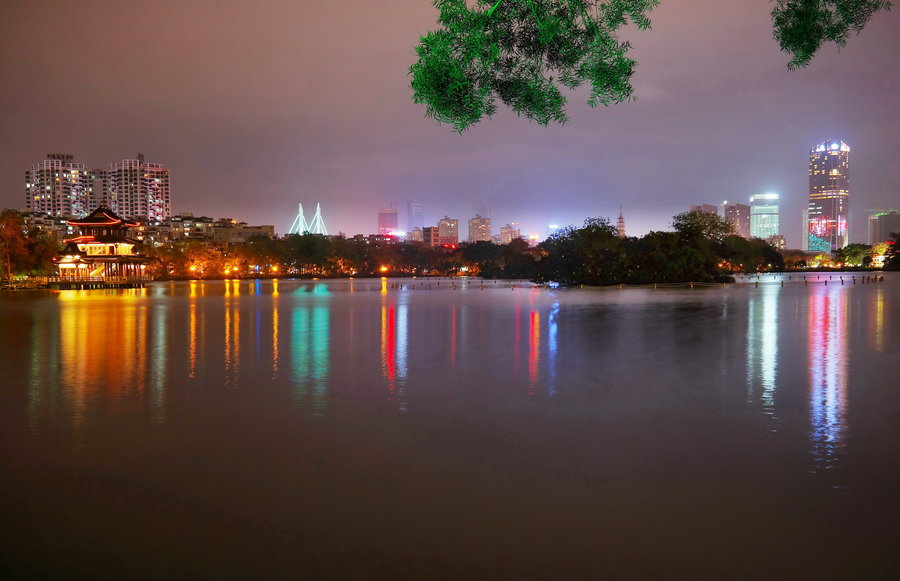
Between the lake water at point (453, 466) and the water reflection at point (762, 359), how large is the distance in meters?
0.12

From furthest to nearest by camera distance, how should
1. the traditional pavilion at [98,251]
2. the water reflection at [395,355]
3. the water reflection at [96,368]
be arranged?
the traditional pavilion at [98,251] < the water reflection at [395,355] < the water reflection at [96,368]

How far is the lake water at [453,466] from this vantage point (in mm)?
5539

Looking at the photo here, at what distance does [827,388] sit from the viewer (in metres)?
12.7

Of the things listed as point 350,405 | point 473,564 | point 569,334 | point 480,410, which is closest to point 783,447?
point 480,410

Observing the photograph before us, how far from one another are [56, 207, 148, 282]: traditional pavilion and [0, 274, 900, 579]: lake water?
7414 centimetres

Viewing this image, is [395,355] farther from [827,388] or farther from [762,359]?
[827,388]

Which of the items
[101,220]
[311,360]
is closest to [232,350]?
[311,360]

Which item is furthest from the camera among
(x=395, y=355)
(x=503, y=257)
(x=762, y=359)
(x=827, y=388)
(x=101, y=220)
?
(x=503, y=257)

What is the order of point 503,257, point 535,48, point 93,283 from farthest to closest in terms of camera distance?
1. point 503,257
2. point 93,283
3. point 535,48

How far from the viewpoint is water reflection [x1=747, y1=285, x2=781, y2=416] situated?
11.8 meters

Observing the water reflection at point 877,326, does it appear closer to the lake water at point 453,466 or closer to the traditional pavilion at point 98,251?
the lake water at point 453,466

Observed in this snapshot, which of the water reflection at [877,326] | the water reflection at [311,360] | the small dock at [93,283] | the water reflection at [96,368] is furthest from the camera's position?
the small dock at [93,283]

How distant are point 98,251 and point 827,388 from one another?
295 feet

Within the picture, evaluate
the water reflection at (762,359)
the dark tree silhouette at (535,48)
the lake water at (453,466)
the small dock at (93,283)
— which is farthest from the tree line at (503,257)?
the dark tree silhouette at (535,48)
